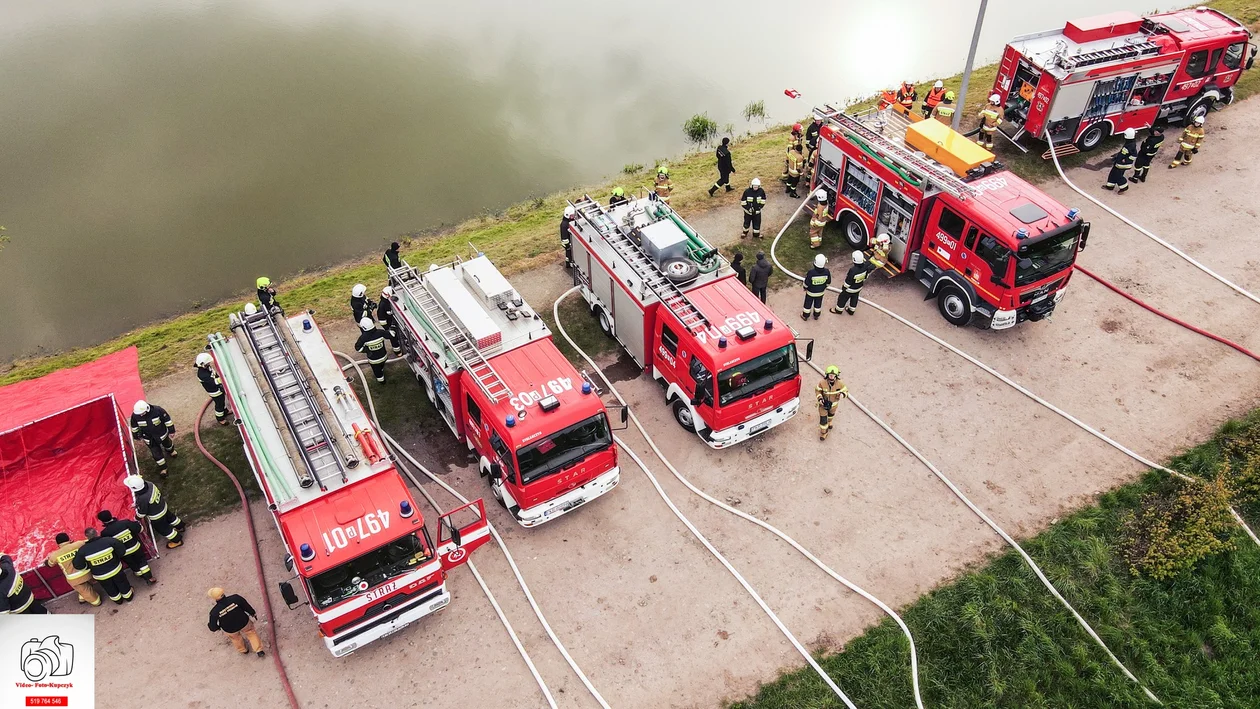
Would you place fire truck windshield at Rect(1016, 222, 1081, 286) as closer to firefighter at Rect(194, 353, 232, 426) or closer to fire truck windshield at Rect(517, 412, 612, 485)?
fire truck windshield at Rect(517, 412, 612, 485)

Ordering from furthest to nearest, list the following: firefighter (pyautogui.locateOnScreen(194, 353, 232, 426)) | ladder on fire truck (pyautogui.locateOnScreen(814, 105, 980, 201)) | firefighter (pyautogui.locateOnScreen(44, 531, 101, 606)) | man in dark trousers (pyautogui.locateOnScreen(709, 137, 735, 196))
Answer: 1. man in dark trousers (pyautogui.locateOnScreen(709, 137, 735, 196))
2. ladder on fire truck (pyautogui.locateOnScreen(814, 105, 980, 201))
3. firefighter (pyautogui.locateOnScreen(194, 353, 232, 426))
4. firefighter (pyautogui.locateOnScreen(44, 531, 101, 606))

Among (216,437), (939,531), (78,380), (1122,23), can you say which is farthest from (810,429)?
(1122,23)

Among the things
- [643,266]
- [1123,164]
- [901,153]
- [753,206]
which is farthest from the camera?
[1123,164]

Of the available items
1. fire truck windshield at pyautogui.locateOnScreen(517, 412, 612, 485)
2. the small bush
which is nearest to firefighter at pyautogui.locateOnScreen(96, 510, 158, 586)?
fire truck windshield at pyautogui.locateOnScreen(517, 412, 612, 485)

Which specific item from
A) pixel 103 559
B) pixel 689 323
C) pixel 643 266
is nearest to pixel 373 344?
pixel 643 266

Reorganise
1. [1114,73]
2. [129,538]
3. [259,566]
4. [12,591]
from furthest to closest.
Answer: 1. [1114,73]
2. [259,566]
3. [129,538]
4. [12,591]

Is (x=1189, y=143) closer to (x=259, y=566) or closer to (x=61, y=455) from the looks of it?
(x=259, y=566)

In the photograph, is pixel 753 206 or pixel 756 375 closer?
pixel 756 375
